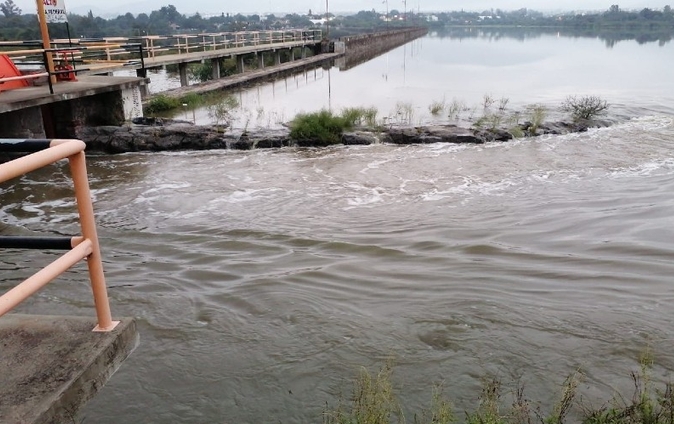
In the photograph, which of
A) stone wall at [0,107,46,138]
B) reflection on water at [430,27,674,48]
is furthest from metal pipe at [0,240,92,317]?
reflection on water at [430,27,674,48]

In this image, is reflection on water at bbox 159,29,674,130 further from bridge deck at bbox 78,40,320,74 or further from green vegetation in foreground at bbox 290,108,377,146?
bridge deck at bbox 78,40,320,74

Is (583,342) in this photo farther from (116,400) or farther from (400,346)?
(116,400)

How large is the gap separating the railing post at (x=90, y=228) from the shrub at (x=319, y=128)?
32.8ft

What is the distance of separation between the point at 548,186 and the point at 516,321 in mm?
5108

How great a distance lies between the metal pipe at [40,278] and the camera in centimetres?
181

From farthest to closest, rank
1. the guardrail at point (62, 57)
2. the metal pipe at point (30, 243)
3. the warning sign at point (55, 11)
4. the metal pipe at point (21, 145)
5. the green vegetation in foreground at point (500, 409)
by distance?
the warning sign at point (55, 11) < the guardrail at point (62, 57) < the green vegetation in foreground at point (500, 409) < the metal pipe at point (30, 243) < the metal pipe at point (21, 145)

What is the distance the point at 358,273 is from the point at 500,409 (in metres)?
2.25

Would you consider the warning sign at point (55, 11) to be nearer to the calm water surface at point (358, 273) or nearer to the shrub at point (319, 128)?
the calm water surface at point (358, 273)

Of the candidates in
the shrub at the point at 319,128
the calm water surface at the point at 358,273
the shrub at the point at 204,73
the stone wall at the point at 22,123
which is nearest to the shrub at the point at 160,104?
the stone wall at the point at 22,123

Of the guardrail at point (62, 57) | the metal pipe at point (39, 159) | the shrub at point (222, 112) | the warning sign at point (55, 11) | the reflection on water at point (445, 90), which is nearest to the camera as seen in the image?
the metal pipe at point (39, 159)

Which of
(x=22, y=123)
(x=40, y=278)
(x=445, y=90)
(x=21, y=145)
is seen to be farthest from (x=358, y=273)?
(x=445, y=90)

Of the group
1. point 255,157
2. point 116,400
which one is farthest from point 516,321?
point 255,157

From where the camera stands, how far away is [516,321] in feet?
13.4

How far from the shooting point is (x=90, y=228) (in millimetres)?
2178
